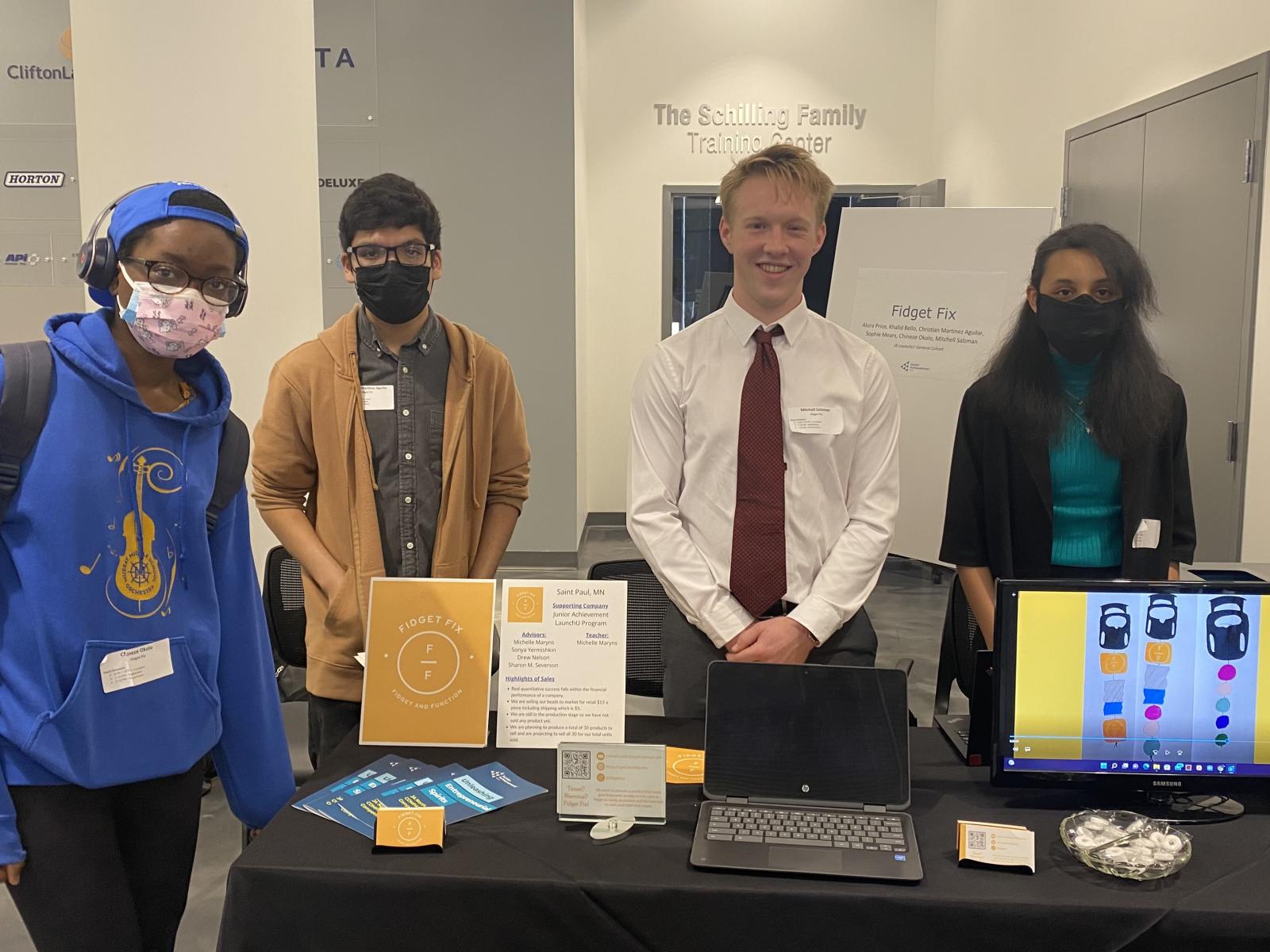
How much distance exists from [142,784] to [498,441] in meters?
1.01

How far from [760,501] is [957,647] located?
0.90m

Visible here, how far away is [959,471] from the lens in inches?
85.2

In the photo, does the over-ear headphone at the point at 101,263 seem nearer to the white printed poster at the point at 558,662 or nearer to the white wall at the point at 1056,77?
the white printed poster at the point at 558,662

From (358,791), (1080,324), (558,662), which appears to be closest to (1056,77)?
(1080,324)

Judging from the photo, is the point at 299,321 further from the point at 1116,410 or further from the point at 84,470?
the point at 1116,410

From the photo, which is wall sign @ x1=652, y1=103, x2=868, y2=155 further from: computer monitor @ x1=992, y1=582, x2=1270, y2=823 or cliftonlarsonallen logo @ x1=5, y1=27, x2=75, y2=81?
computer monitor @ x1=992, y1=582, x2=1270, y2=823

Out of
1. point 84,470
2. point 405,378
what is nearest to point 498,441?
point 405,378

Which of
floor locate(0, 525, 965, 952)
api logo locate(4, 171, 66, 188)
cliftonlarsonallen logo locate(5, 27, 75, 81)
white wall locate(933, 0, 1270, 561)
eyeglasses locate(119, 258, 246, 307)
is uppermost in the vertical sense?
white wall locate(933, 0, 1270, 561)

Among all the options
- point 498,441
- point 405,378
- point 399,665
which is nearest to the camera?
point 399,665

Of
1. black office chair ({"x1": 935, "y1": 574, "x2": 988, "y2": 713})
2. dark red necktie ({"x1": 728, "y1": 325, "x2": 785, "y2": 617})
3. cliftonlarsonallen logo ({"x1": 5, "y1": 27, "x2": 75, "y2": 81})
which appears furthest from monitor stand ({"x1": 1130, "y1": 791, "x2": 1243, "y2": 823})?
cliftonlarsonallen logo ({"x1": 5, "y1": 27, "x2": 75, "y2": 81})

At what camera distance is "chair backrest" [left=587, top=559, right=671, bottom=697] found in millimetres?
2443

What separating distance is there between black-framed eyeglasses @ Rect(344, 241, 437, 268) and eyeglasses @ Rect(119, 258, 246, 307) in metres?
0.54

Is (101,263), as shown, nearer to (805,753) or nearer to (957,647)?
(805,753)

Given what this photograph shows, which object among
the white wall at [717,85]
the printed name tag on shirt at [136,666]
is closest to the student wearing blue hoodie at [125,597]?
the printed name tag on shirt at [136,666]
